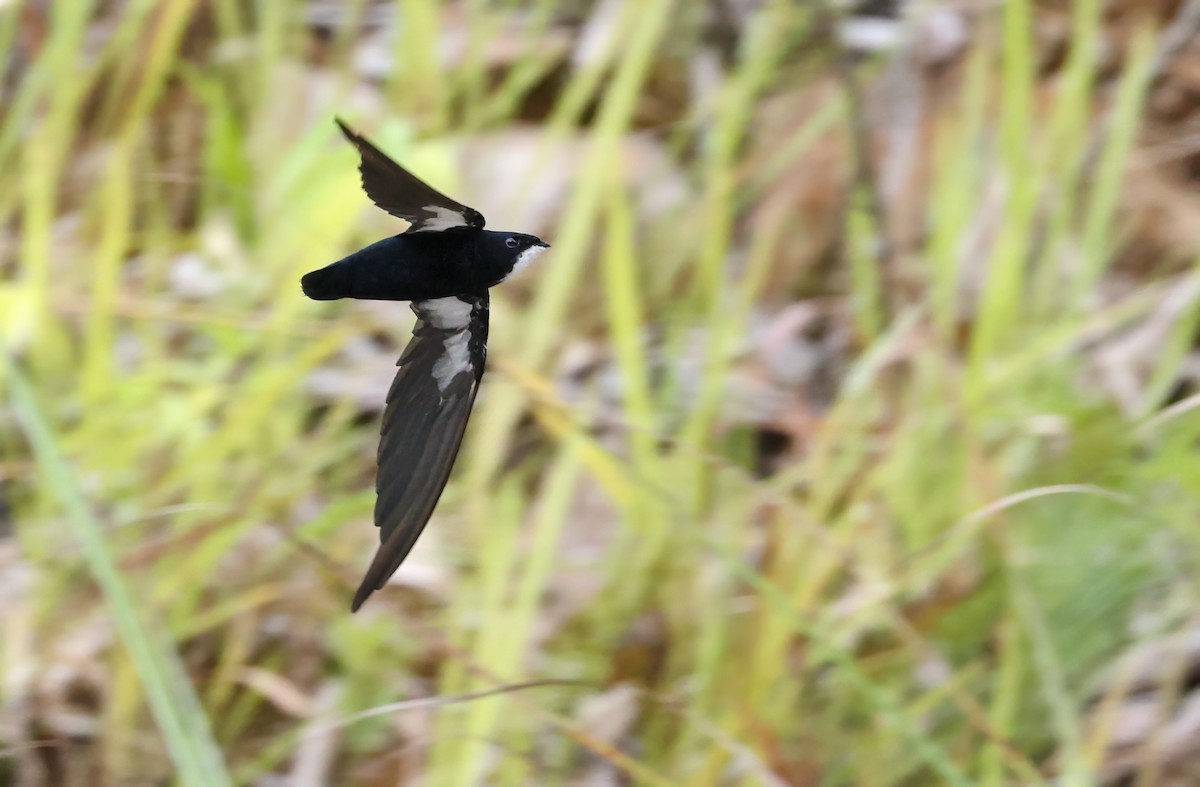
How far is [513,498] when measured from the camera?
1.02 meters

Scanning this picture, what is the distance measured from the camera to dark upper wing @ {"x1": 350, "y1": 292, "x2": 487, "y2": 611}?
0.23 meters

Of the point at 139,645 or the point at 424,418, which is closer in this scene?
the point at 424,418

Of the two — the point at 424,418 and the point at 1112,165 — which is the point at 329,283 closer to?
the point at 424,418

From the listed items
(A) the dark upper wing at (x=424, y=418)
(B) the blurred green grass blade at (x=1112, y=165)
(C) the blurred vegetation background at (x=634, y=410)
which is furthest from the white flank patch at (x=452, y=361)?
(B) the blurred green grass blade at (x=1112, y=165)

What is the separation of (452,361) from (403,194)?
78 mm

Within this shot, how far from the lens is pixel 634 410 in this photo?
1.03 meters

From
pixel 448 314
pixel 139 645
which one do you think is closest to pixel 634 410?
pixel 139 645

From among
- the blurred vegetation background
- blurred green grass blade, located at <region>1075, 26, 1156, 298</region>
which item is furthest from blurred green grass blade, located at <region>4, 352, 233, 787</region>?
blurred green grass blade, located at <region>1075, 26, 1156, 298</region>

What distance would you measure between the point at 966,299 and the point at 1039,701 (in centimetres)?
51

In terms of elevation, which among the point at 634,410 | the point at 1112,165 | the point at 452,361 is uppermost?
the point at 452,361

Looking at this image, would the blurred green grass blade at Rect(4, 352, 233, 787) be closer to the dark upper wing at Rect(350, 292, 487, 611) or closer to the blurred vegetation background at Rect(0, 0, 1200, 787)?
the blurred vegetation background at Rect(0, 0, 1200, 787)

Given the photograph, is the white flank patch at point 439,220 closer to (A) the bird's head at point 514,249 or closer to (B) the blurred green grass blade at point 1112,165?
(A) the bird's head at point 514,249

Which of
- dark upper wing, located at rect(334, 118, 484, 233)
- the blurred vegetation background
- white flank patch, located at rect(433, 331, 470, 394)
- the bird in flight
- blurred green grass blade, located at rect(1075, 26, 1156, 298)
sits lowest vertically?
the blurred vegetation background

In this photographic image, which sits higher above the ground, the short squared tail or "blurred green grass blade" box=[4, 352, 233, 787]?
the short squared tail
